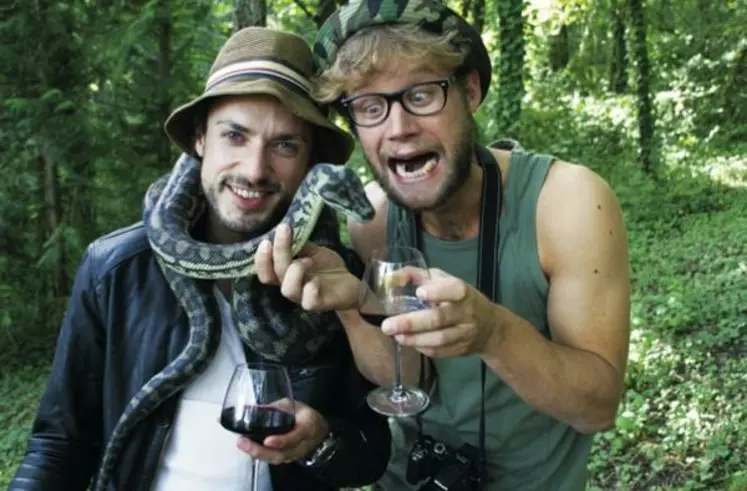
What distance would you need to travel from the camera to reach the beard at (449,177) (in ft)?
10.6

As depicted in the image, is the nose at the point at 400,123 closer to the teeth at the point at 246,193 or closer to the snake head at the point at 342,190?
the snake head at the point at 342,190

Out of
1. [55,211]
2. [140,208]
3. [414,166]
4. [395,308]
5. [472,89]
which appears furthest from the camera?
[55,211]

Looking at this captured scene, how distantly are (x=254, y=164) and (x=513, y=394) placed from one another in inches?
57.9

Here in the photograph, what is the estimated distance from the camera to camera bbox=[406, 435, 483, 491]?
3.21 meters

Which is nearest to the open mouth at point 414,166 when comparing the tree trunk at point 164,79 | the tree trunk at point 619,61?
the tree trunk at point 164,79

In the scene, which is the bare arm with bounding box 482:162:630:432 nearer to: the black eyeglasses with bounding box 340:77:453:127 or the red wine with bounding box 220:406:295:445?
the black eyeglasses with bounding box 340:77:453:127

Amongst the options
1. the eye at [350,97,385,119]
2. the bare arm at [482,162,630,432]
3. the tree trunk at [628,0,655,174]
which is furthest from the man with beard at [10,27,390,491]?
the tree trunk at [628,0,655,174]

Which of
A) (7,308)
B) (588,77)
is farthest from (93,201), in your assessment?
(588,77)

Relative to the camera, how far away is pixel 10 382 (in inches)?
460

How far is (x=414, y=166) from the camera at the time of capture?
3305 mm

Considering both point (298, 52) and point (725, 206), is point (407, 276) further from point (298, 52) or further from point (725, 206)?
point (725, 206)

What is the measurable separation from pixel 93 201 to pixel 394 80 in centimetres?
902

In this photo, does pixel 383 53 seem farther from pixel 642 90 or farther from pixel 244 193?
pixel 642 90

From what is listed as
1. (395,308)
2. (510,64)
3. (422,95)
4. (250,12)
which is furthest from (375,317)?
A: (510,64)
